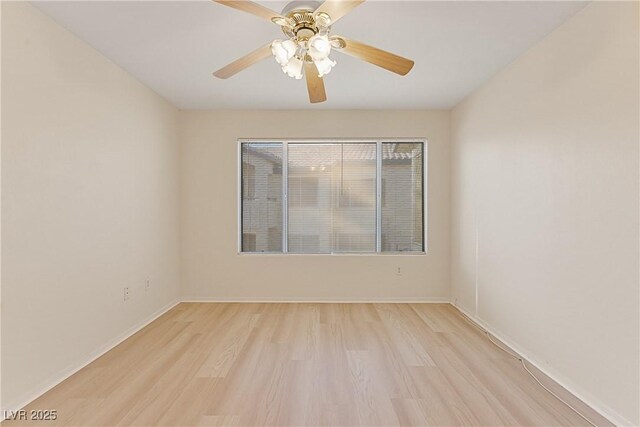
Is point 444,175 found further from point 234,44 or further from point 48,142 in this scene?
point 48,142

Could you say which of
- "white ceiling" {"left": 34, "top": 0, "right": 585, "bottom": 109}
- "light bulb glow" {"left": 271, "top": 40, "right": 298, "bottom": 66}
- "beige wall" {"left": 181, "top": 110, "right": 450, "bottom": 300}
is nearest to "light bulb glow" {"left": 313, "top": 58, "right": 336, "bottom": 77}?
"light bulb glow" {"left": 271, "top": 40, "right": 298, "bottom": 66}

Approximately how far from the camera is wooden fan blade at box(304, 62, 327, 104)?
2.10m

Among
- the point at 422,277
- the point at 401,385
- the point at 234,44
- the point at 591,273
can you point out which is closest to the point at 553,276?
the point at 591,273

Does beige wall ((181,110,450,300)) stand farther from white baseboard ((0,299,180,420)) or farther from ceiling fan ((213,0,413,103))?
ceiling fan ((213,0,413,103))

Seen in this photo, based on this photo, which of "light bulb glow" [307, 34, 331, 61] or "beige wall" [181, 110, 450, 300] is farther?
"beige wall" [181, 110, 450, 300]

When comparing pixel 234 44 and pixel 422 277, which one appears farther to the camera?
pixel 422 277

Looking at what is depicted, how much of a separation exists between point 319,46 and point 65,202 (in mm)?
2022

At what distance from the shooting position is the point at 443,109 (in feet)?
13.6

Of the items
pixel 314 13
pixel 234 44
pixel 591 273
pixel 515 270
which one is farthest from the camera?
pixel 515 270

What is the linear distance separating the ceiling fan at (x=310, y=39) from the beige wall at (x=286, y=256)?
213cm

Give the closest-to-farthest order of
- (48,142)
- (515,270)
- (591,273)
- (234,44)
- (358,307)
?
1. (591,273)
2. (48,142)
3. (234,44)
4. (515,270)
5. (358,307)

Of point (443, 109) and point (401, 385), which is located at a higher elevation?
point (443, 109)

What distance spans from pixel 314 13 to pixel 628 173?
6.07ft

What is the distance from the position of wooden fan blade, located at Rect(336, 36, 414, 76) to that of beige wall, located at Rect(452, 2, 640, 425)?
1121mm
